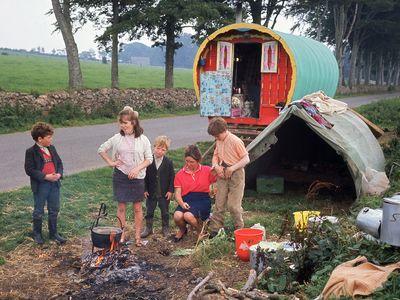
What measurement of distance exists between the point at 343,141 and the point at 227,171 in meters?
2.87

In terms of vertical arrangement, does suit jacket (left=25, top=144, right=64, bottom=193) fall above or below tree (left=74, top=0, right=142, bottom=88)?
below

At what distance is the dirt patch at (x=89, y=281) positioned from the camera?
5.14 metres

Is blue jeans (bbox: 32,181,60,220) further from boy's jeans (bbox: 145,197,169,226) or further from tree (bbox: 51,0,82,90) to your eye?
tree (bbox: 51,0,82,90)

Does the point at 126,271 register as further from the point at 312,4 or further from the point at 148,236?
the point at 312,4

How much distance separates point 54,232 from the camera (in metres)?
6.80

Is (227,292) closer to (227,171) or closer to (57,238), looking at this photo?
(227,171)

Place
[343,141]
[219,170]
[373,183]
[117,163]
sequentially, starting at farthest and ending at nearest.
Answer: [343,141]
[373,183]
[219,170]
[117,163]

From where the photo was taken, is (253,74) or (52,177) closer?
(52,177)

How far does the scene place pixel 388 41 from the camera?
168ft

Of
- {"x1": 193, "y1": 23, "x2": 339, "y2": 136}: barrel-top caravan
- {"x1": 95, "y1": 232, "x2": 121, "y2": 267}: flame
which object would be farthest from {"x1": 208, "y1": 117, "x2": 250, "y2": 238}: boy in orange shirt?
{"x1": 193, "y1": 23, "x2": 339, "y2": 136}: barrel-top caravan

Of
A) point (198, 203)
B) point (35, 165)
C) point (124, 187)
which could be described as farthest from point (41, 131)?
point (198, 203)

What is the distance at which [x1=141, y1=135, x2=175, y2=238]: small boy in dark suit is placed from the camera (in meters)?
7.04

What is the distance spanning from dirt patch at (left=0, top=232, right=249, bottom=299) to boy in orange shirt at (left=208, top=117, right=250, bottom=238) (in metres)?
0.64

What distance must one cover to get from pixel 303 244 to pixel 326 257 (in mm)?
264
